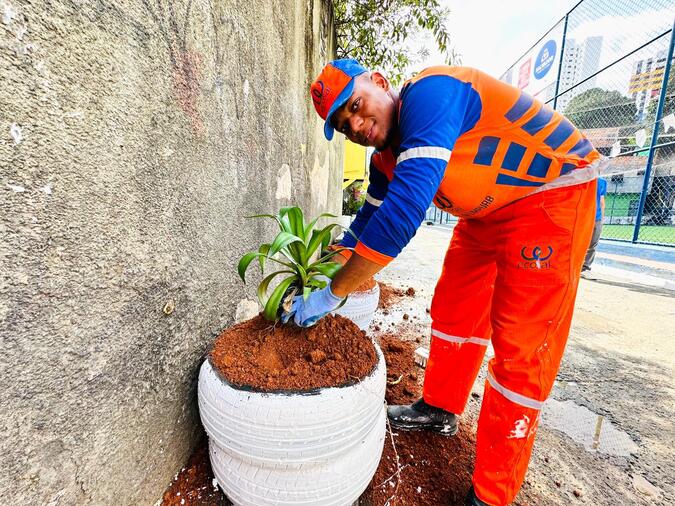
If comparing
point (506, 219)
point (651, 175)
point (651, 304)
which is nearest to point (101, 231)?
point (506, 219)

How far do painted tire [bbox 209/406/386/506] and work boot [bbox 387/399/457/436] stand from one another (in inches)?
22.1

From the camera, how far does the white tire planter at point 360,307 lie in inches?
72.6

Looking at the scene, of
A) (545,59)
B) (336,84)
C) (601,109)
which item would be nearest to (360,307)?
(336,84)

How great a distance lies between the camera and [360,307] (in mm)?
1888

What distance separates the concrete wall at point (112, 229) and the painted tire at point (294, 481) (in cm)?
24

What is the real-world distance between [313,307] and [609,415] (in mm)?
1724

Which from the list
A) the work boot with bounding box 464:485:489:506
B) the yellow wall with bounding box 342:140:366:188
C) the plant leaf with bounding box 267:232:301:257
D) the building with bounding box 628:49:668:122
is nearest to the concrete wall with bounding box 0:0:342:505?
the plant leaf with bounding box 267:232:301:257

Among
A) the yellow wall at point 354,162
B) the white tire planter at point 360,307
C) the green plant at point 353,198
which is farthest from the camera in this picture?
the green plant at point 353,198

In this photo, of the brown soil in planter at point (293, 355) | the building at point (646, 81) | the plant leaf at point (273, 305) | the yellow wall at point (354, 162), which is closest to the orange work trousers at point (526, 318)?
the brown soil in planter at point (293, 355)

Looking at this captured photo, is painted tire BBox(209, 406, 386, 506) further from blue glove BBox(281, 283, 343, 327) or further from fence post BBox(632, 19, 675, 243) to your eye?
fence post BBox(632, 19, 675, 243)

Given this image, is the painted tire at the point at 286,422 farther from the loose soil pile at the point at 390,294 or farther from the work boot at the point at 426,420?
the loose soil pile at the point at 390,294

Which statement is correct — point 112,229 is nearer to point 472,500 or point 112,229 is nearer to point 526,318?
point 526,318

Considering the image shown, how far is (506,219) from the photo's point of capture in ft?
3.97

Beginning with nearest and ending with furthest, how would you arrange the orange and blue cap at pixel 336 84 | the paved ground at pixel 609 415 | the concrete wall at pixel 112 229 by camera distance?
the concrete wall at pixel 112 229
the orange and blue cap at pixel 336 84
the paved ground at pixel 609 415
